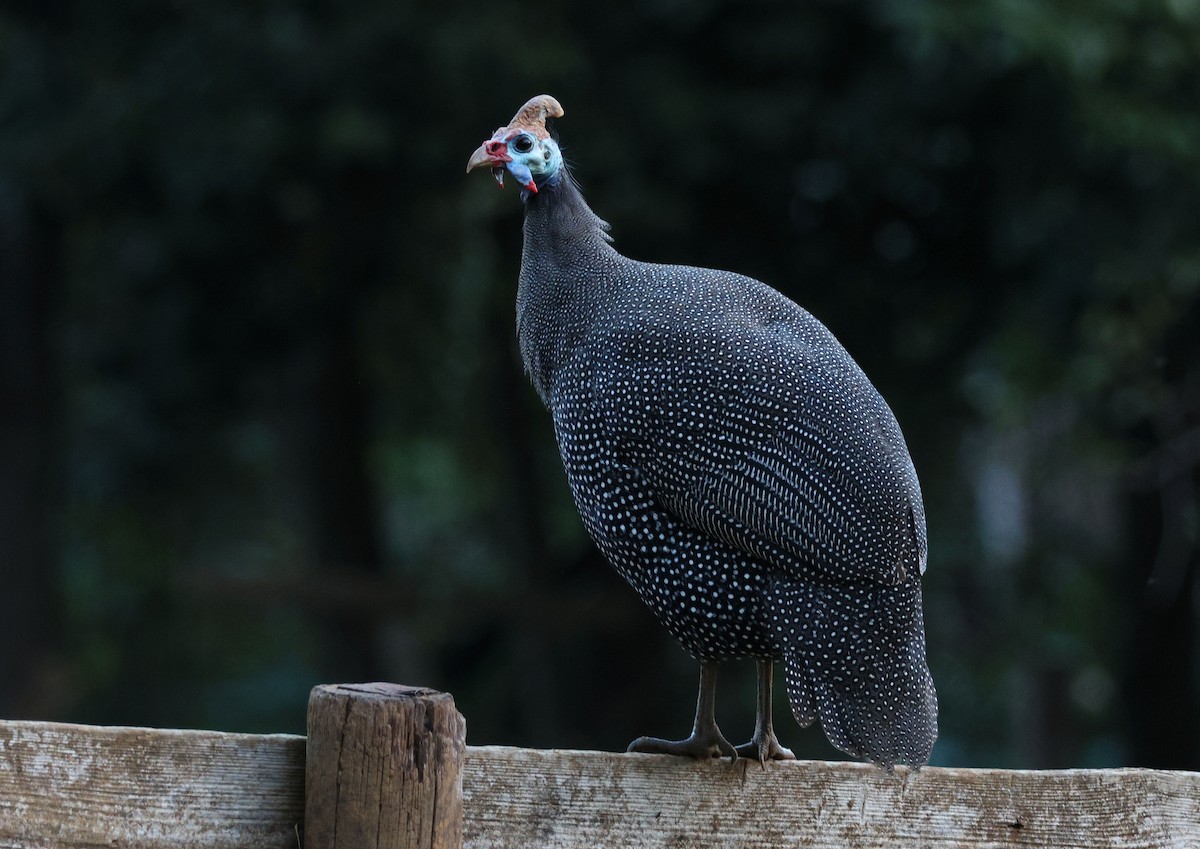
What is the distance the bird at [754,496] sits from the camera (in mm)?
2822

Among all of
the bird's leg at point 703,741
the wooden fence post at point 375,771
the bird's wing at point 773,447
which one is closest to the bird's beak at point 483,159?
the bird's wing at point 773,447

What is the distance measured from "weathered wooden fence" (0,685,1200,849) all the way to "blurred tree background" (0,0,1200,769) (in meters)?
4.17

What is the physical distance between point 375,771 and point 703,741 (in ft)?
2.93

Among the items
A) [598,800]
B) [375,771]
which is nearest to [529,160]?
[598,800]

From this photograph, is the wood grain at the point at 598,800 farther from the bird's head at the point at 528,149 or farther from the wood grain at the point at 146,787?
the bird's head at the point at 528,149

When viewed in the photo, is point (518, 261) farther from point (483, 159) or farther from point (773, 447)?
point (773, 447)

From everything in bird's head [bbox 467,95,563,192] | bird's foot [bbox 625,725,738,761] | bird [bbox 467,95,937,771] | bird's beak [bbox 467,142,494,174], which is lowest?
bird's foot [bbox 625,725,738,761]

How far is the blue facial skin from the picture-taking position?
3.34 meters

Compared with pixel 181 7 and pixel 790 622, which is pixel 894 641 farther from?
pixel 181 7

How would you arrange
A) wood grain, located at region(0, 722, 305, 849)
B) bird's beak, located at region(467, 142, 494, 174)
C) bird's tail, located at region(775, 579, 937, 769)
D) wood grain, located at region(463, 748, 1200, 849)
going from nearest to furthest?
wood grain, located at region(0, 722, 305, 849) → wood grain, located at region(463, 748, 1200, 849) → bird's tail, located at region(775, 579, 937, 769) → bird's beak, located at region(467, 142, 494, 174)

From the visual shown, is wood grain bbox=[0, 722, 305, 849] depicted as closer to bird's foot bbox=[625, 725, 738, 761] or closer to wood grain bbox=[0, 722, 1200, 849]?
wood grain bbox=[0, 722, 1200, 849]

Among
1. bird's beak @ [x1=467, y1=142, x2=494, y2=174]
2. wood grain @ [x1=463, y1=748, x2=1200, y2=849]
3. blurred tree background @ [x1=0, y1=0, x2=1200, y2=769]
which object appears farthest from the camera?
blurred tree background @ [x1=0, y1=0, x2=1200, y2=769]

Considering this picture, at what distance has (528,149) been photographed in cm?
334

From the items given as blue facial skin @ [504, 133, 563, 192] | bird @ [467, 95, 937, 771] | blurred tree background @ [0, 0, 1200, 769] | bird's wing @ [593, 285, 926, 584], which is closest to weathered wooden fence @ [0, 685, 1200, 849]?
bird @ [467, 95, 937, 771]
